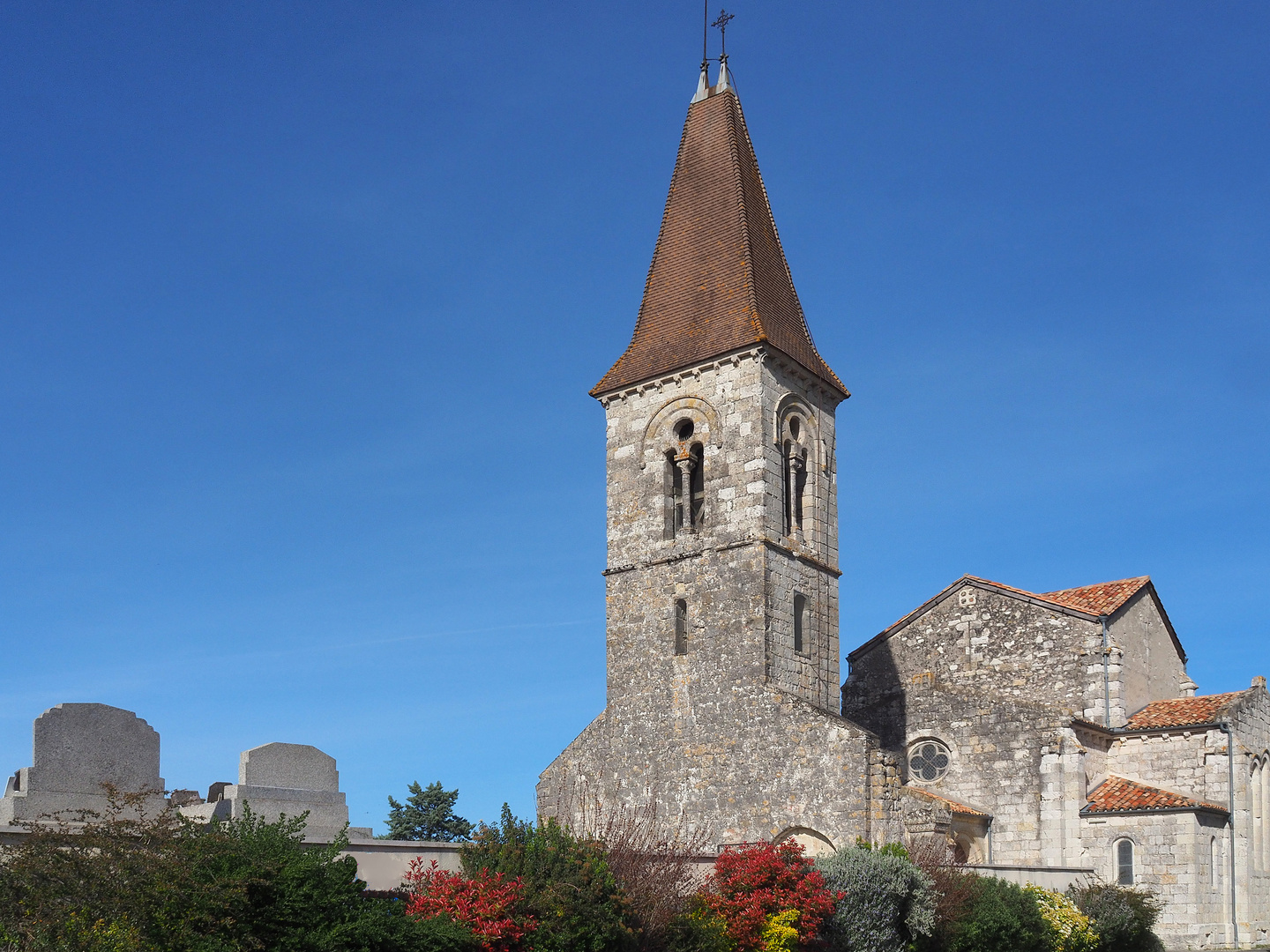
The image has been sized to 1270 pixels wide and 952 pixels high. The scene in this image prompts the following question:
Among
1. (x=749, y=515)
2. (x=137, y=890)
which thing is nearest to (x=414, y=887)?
(x=137, y=890)

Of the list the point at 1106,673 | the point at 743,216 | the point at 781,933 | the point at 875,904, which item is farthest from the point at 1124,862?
the point at 743,216

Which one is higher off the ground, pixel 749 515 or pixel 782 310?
pixel 782 310

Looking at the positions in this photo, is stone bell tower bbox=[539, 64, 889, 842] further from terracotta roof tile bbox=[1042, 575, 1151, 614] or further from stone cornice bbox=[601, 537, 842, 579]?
terracotta roof tile bbox=[1042, 575, 1151, 614]

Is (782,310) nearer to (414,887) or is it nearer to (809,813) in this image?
(809,813)

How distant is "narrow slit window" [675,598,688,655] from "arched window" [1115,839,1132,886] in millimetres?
9972

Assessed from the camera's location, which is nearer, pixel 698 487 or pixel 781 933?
pixel 781 933

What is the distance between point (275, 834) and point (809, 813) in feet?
44.4

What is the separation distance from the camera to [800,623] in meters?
28.8

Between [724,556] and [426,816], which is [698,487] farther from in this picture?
[426,816]

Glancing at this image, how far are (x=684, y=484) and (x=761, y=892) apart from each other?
11.3m

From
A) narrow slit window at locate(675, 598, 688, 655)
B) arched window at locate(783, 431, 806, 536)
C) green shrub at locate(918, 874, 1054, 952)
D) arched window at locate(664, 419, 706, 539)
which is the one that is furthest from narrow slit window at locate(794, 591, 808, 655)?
green shrub at locate(918, 874, 1054, 952)

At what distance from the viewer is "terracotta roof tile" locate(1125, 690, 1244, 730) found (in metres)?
29.1

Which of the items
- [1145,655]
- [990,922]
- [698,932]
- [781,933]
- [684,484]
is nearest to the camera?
[698,932]

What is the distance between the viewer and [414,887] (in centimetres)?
1647
